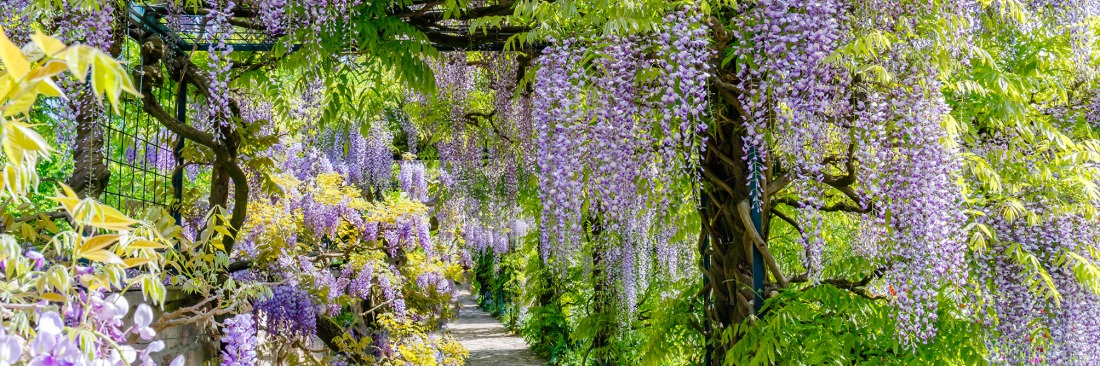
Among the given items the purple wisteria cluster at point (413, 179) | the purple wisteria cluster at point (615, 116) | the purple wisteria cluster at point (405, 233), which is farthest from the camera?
the purple wisteria cluster at point (413, 179)

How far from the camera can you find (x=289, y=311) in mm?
5223

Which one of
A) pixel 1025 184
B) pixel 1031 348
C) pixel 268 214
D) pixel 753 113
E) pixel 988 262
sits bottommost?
pixel 268 214

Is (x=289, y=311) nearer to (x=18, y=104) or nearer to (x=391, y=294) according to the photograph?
(x=391, y=294)

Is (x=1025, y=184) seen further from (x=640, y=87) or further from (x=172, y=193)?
(x=172, y=193)

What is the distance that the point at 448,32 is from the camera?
4090mm

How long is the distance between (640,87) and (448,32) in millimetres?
1441

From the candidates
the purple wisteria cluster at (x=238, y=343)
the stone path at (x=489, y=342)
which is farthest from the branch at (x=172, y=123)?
the stone path at (x=489, y=342)

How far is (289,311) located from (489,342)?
687 cm

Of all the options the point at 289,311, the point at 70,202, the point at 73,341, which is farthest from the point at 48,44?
the point at 289,311

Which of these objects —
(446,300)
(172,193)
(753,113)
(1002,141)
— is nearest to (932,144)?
(753,113)

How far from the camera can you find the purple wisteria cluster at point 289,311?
5168 mm

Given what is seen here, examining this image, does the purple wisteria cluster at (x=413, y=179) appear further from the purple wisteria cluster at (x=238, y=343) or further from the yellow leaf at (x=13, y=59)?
the yellow leaf at (x=13, y=59)

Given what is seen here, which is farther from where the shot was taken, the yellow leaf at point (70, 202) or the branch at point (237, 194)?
the branch at point (237, 194)

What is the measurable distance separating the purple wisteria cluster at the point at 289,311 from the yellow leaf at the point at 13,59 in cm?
458
